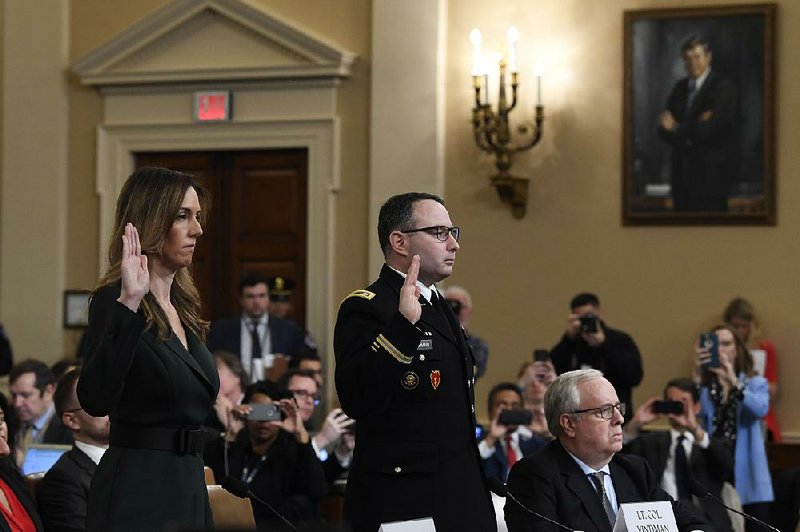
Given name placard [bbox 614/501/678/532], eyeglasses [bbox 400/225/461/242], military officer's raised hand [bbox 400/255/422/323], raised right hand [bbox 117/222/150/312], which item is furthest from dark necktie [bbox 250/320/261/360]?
raised right hand [bbox 117/222/150/312]

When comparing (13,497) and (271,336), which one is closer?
(13,497)

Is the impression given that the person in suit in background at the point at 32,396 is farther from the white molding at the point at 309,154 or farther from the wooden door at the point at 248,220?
the wooden door at the point at 248,220

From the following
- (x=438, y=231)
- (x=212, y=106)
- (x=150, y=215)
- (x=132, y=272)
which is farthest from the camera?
(x=212, y=106)

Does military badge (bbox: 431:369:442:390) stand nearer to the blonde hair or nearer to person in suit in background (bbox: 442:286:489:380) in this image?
the blonde hair

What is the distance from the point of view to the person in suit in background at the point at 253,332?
923cm

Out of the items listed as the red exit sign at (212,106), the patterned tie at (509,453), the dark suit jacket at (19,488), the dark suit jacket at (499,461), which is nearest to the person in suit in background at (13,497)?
the dark suit jacket at (19,488)

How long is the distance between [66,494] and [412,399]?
4.71 feet

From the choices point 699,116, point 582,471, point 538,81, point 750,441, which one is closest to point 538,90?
point 538,81

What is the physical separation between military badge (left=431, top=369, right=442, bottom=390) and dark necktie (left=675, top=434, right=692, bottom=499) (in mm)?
3424

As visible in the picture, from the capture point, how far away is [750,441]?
8.12 metres

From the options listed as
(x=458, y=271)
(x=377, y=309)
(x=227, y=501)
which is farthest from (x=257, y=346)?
(x=377, y=309)

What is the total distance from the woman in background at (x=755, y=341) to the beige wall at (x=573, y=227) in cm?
8

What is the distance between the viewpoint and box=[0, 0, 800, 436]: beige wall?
30.5 ft

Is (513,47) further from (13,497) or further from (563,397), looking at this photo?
(13,497)
